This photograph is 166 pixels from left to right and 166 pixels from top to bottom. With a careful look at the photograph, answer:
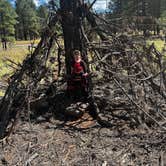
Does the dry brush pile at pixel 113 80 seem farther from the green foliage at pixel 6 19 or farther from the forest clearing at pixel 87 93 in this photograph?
the green foliage at pixel 6 19

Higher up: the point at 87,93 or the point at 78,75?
the point at 78,75

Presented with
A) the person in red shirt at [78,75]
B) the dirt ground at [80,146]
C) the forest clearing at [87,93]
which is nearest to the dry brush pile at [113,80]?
the forest clearing at [87,93]

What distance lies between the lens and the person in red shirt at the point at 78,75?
5094 millimetres

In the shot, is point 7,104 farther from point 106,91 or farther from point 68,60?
point 106,91

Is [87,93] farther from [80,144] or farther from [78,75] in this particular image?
[80,144]

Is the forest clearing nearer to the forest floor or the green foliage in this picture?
the forest floor

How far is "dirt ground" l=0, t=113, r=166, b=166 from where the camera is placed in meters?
4.15

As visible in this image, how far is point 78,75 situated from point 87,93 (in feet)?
1.09

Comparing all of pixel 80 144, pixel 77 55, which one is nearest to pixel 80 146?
pixel 80 144

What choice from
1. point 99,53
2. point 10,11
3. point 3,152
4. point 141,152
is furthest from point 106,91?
point 10,11

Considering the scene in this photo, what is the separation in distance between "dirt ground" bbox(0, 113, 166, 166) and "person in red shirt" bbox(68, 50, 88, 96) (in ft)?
1.98

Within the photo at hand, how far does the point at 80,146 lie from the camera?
4457 millimetres

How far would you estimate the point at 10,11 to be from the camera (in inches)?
1548

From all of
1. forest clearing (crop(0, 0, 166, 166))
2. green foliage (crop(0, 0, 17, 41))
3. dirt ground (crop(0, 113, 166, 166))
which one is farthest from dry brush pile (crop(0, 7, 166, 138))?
green foliage (crop(0, 0, 17, 41))
